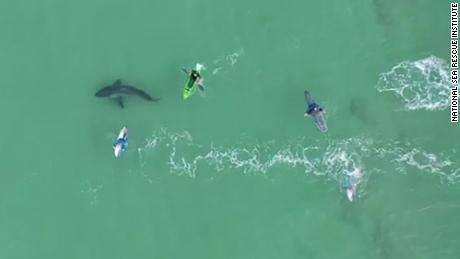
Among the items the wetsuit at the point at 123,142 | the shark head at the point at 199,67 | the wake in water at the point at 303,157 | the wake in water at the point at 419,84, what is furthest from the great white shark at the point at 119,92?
the wake in water at the point at 419,84

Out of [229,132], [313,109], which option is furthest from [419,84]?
[229,132]

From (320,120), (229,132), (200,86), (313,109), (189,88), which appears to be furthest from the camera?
(229,132)

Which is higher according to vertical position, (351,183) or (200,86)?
(200,86)

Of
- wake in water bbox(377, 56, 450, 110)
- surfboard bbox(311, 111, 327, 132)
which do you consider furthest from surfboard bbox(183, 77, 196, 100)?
wake in water bbox(377, 56, 450, 110)

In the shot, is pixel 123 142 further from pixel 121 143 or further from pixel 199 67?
pixel 199 67

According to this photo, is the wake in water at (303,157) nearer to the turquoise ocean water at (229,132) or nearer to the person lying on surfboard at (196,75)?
the turquoise ocean water at (229,132)

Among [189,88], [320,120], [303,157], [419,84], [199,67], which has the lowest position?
[303,157]

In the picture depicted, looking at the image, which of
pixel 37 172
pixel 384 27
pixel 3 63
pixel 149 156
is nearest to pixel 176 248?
pixel 149 156

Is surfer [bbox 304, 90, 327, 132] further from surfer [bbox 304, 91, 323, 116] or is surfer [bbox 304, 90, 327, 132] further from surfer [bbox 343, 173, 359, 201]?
surfer [bbox 343, 173, 359, 201]
